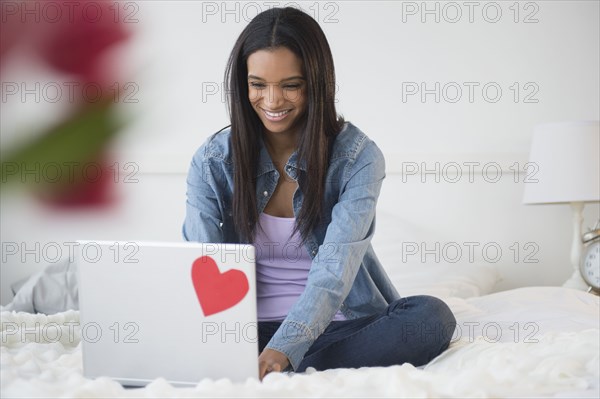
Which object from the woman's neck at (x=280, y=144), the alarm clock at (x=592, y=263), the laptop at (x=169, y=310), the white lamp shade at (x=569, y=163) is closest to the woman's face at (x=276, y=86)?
the woman's neck at (x=280, y=144)

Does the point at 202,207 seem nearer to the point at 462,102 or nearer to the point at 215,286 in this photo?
the point at 215,286

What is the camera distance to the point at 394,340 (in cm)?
133

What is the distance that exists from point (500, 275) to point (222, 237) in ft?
4.48

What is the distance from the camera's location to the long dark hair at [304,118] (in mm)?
1389

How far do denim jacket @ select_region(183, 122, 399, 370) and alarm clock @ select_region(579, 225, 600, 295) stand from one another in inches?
39.3

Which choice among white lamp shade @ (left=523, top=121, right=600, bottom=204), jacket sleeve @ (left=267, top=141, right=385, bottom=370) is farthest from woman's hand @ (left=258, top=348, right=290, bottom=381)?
white lamp shade @ (left=523, top=121, right=600, bottom=204)

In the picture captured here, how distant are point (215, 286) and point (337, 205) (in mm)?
538

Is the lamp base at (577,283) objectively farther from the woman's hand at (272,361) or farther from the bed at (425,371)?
the woman's hand at (272,361)

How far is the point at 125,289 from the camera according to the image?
0.95 m

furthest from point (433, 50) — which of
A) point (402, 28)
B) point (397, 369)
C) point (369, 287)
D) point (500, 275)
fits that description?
point (397, 369)

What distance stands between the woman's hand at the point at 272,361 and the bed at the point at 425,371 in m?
0.02

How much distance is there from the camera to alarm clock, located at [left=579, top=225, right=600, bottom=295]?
2.31 meters

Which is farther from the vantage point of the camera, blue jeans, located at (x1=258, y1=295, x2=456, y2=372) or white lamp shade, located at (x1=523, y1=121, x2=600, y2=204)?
white lamp shade, located at (x1=523, y1=121, x2=600, y2=204)

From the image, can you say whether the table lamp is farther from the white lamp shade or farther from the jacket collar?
the jacket collar
